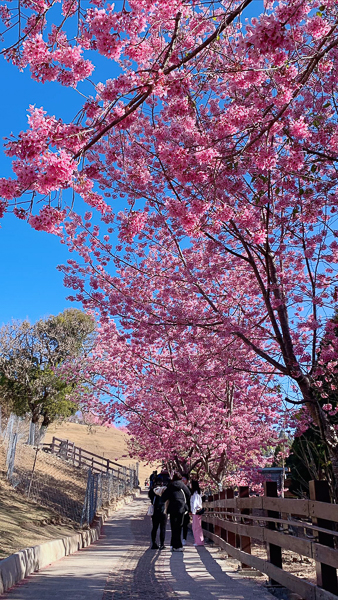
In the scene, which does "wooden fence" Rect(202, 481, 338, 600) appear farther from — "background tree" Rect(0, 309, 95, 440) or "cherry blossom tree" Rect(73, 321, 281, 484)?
"background tree" Rect(0, 309, 95, 440)

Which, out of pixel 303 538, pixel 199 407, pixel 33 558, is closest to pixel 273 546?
pixel 303 538

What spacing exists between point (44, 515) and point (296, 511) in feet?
34.8

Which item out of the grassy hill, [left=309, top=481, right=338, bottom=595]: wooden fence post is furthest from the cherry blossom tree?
the grassy hill

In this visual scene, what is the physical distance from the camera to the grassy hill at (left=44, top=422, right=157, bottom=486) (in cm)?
6181

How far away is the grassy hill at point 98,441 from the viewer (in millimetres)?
61812

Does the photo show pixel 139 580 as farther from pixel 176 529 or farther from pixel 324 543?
pixel 176 529

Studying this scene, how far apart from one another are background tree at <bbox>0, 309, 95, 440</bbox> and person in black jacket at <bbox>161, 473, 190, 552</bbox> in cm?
2453

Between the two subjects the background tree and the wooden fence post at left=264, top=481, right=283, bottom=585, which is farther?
the background tree

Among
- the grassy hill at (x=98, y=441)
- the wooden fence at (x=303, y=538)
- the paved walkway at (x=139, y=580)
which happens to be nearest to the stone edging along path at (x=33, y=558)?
the paved walkway at (x=139, y=580)

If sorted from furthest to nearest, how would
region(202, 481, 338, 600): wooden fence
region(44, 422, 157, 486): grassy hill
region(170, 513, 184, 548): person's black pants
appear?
region(44, 422, 157, 486): grassy hill → region(170, 513, 184, 548): person's black pants → region(202, 481, 338, 600): wooden fence

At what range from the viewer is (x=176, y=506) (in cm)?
1052

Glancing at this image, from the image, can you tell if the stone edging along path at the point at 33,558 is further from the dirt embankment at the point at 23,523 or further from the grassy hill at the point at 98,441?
the grassy hill at the point at 98,441

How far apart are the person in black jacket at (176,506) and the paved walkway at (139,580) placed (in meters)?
0.47

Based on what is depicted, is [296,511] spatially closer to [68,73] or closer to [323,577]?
[323,577]
